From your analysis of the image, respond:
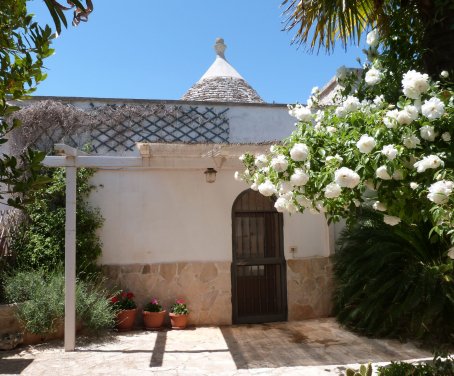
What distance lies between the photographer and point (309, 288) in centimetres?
938

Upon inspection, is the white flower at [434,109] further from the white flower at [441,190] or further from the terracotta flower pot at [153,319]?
the terracotta flower pot at [153,319]

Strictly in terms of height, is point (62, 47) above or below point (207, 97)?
below

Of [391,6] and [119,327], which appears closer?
[391,6]

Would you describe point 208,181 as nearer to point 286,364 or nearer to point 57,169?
point 57,169

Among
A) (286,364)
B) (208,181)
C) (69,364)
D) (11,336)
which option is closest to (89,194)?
(208,181)

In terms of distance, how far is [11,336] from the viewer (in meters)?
7.02

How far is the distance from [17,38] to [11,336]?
6203mm

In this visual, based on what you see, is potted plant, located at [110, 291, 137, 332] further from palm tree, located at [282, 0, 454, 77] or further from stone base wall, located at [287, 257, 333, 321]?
palm tree, located at [282, 0, 454, 77]

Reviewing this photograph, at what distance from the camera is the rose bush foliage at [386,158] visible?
307 centimetres

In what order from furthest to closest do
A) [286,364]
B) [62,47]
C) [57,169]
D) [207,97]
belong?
[207,97], [57,169], [286,364], [62,47]

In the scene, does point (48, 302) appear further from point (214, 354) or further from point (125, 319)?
point (214, 354)

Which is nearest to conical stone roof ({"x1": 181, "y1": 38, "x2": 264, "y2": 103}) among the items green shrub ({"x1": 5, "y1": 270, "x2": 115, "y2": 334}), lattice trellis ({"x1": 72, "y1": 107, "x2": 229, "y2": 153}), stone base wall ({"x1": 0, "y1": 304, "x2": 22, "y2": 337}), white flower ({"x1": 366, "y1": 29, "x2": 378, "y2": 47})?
lattice trellis ({"x1": 72, "y1": 107, "x2": 229, "y2": 153})

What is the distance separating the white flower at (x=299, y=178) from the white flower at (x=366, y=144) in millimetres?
552

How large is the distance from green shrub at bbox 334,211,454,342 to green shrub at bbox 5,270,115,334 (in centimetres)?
434
